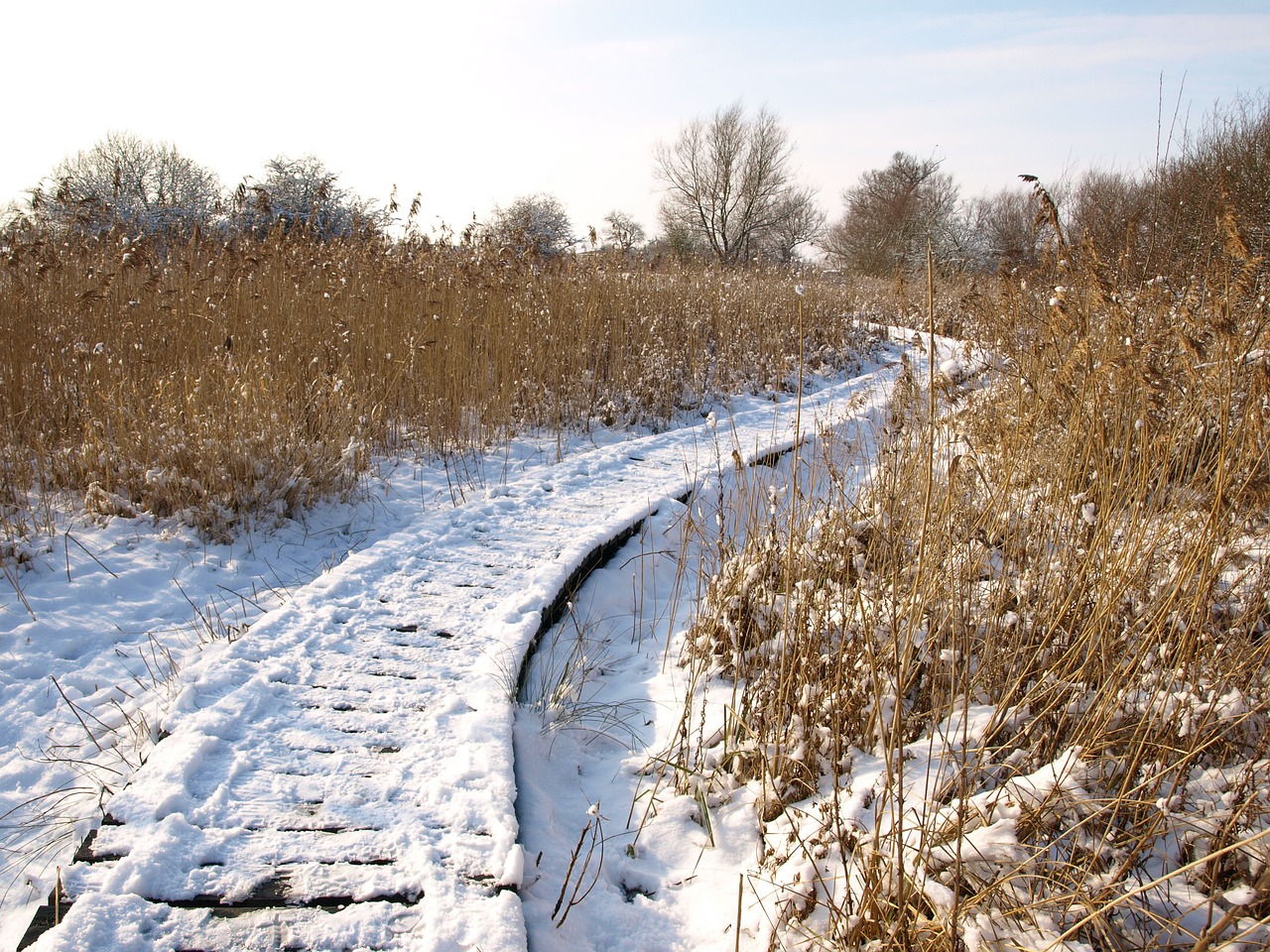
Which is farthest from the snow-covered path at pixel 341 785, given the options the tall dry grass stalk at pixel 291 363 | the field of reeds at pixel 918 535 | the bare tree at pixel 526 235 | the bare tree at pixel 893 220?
the bare tree at pixel 893 220

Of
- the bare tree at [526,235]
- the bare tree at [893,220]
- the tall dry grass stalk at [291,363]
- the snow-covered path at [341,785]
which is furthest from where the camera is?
the bare tree at [893,220]

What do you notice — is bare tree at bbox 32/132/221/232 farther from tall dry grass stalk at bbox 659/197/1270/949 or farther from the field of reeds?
tall dry grass stalk at bbox 659/197/1270/949

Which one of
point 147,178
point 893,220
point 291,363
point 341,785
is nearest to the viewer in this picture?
point 341,785

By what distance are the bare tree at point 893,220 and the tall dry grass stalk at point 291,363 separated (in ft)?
50.1

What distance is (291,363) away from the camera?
5699mm

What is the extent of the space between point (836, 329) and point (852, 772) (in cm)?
1008

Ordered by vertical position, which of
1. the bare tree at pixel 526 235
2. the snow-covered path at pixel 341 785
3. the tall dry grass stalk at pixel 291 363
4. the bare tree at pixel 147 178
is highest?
the bare tree at pixel 147 178

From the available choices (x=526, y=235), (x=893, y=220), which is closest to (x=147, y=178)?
(x=526, y=235)

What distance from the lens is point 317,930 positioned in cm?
179

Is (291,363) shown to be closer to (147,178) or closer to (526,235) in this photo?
(526,235)

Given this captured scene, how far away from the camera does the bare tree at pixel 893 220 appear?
23.7 m

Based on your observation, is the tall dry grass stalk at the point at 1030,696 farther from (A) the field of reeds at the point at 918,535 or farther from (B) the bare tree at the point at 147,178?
(B) the bare tree at the point at 147,178

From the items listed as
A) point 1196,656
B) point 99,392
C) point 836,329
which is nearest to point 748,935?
point 1196,656

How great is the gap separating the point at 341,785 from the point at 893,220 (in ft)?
96.4
